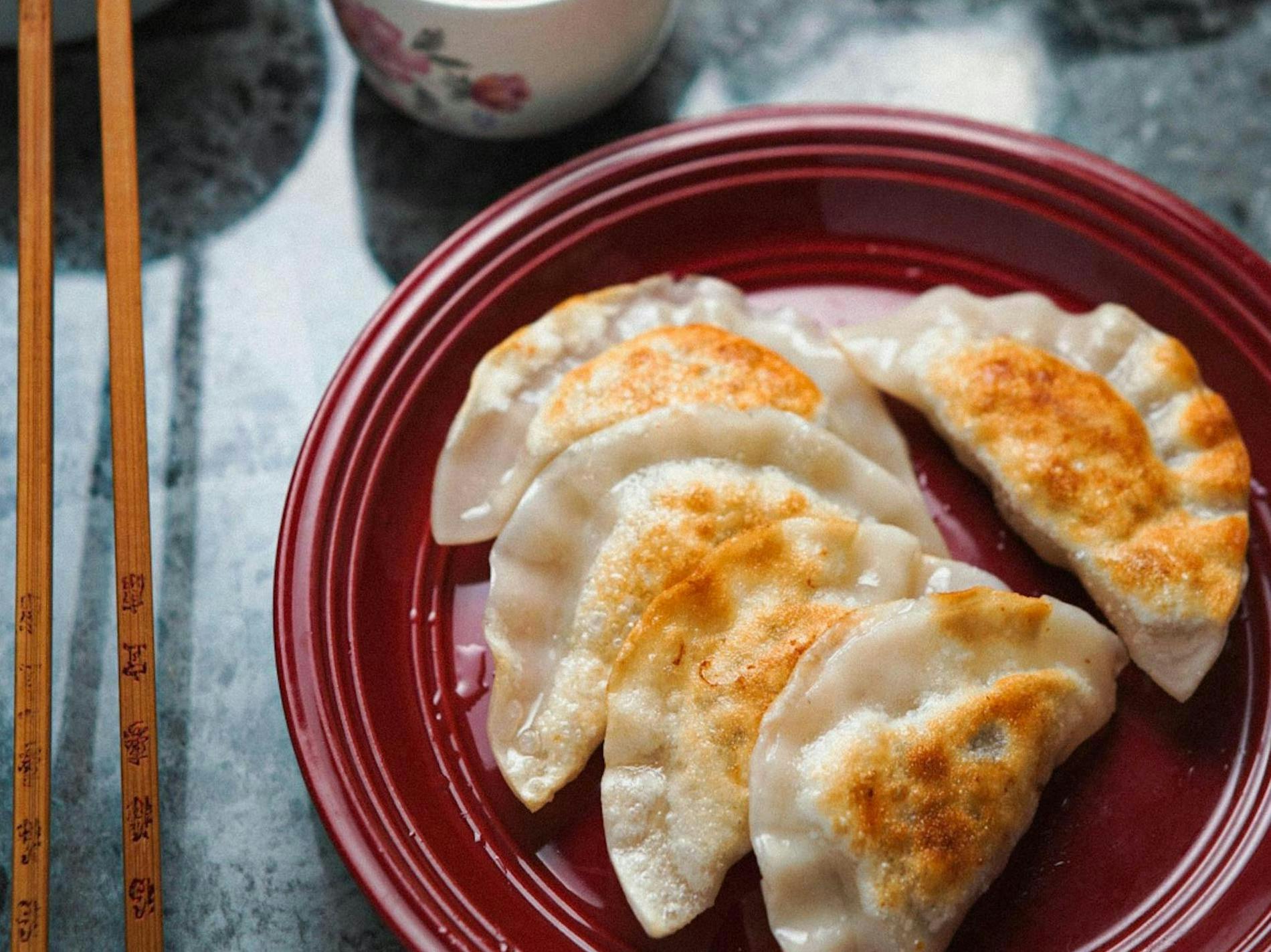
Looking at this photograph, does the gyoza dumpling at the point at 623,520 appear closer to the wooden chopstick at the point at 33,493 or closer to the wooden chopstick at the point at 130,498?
the wooden chopstick at the point at 130,498

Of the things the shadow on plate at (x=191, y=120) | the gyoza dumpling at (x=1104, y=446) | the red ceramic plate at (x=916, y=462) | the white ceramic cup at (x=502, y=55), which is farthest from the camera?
the shadow on plate at (x=191, y=120)

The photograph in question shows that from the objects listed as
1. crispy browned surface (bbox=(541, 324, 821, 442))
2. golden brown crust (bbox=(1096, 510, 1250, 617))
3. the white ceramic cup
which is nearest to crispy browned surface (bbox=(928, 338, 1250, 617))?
golden brown crust (bbox=(1096, 510, 1250, 617))

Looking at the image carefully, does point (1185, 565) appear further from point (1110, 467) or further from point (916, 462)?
point (916, 462)

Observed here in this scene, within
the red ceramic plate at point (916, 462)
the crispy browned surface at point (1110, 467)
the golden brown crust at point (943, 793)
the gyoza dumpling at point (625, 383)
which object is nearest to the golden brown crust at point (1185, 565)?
the crispy browned surface at point (1110, 467)

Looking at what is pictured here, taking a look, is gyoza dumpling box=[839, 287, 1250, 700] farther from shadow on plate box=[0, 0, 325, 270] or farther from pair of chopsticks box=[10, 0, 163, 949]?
shadow on plate box=[0, 0, 325, 270]

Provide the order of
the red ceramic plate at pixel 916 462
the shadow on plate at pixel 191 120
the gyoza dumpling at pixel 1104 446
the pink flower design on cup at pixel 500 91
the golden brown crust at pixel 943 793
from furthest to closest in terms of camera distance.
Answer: the shadow on plate at pixel 191 120 → the pink flower design on cup at pixel 500 91 → the gyoza dumpling at pixel 1104 446 → the red ceramic plate at pixel 916 462 → the golden brown crust at pixel 943 793

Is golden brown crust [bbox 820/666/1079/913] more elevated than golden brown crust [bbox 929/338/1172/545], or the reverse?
golden brown crust [bbox 929/338/1172/545]

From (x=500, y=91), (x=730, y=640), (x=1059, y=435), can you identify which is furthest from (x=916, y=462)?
(x=500, y=91)
